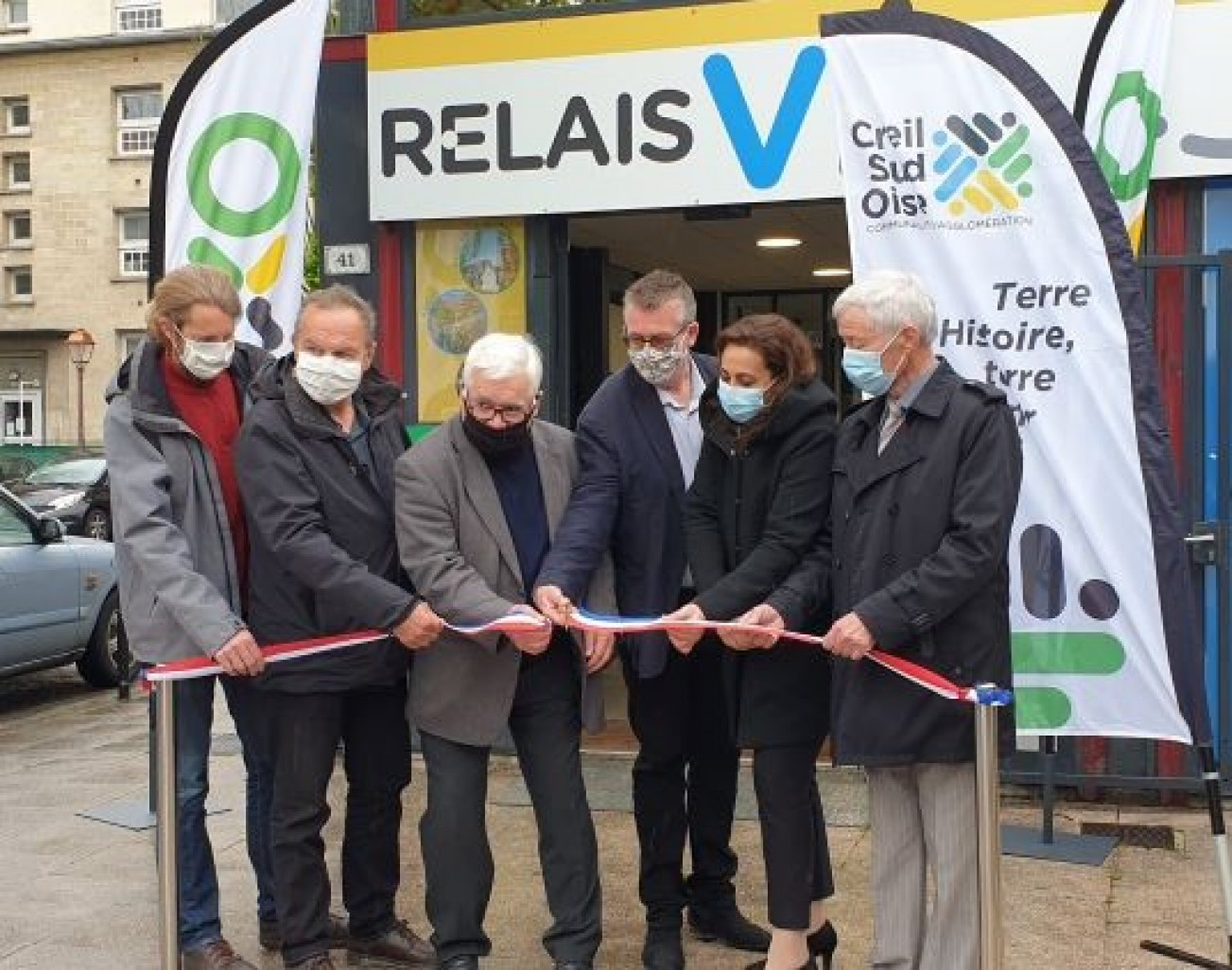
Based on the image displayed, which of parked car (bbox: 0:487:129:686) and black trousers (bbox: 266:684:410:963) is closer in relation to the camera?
black trousers (bbox: 266:684:410:963)

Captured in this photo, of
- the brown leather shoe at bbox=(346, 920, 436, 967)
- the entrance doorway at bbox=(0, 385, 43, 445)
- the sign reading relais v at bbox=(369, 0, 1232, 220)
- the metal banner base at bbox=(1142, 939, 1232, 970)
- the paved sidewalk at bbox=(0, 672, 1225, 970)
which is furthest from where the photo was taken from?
the entrance doorway at bbox=(0, 385, 43, 445)

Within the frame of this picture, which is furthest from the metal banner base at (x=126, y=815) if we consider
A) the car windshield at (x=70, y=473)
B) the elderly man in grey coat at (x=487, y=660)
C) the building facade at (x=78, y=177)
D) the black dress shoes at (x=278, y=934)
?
the building facade at (x=78, y=177)

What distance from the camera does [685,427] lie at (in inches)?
174

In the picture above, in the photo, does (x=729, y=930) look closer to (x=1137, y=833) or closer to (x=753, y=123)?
(x=1137, y=833)

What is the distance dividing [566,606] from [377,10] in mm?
3854

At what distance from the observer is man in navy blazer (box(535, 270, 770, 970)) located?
4.22m

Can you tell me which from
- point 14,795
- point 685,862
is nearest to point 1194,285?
point 685,862

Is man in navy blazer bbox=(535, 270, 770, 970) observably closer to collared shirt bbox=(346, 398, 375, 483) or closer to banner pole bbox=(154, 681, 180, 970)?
collared shirt bbox=(346, 398, 375, 483)

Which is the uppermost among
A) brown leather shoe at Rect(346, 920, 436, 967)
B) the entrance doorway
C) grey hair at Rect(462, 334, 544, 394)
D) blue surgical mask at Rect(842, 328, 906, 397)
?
the entrance doorway

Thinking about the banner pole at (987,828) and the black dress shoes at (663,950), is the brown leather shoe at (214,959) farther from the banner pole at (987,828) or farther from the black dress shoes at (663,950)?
the banner pole at (987,828)

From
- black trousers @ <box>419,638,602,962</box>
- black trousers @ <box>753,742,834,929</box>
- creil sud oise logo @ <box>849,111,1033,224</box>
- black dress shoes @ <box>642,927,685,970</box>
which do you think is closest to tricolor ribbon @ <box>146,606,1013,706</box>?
black trousers @ <box>419,638,602,962</box>

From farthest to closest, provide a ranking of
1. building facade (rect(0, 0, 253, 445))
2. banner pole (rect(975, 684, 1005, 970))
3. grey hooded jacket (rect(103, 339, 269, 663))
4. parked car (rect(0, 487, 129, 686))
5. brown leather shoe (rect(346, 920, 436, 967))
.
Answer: building facade (rect(0, 0, 253, 445)) → parked car (rect(0, 487, 129, 686)) → brown leather shoe (rect(346, 920, 436, 967)) → grey hooded jacket (rect(103, 339, 269, 663)) → banner pole (rect(975, 684, 1005, 970))

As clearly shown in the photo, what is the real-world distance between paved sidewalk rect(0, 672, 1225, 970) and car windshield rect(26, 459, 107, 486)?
479 inches

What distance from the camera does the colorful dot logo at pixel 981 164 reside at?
16.0ft
